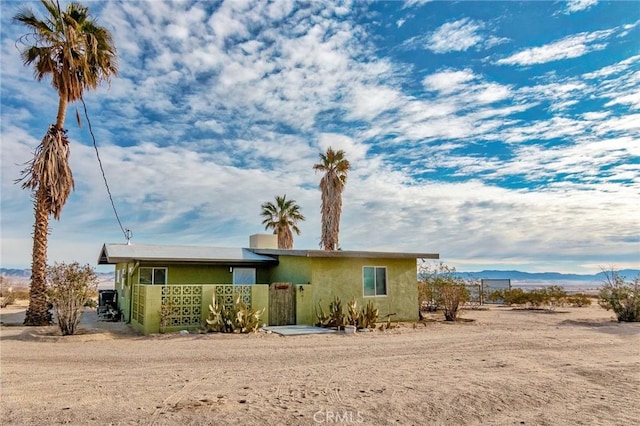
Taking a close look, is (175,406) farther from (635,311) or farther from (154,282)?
(635,311)

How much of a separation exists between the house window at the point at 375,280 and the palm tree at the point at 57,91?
458 inches

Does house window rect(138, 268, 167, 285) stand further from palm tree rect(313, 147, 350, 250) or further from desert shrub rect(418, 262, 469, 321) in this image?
palm tree rect(313, 147, 350, 250)

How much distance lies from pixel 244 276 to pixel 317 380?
11528 mm

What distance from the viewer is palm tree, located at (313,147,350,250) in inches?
1214

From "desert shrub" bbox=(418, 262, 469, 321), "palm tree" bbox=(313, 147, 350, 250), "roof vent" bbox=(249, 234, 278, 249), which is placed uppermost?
"palm tree" bbox=(313, 147, 350, 250)

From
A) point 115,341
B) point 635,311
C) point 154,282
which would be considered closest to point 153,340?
point 115,341

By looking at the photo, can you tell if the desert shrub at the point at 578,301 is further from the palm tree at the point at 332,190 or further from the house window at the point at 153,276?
the house window at the point at 153,276

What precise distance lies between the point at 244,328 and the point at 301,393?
7.71 m

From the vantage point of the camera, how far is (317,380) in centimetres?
802

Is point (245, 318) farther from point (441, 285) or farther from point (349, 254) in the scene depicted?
point (441, 285)

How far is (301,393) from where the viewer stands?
7.14 meters

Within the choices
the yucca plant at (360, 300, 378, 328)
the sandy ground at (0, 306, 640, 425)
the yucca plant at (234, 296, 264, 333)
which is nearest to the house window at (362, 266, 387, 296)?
the yucca plant at (360, 300, 378, 328)
